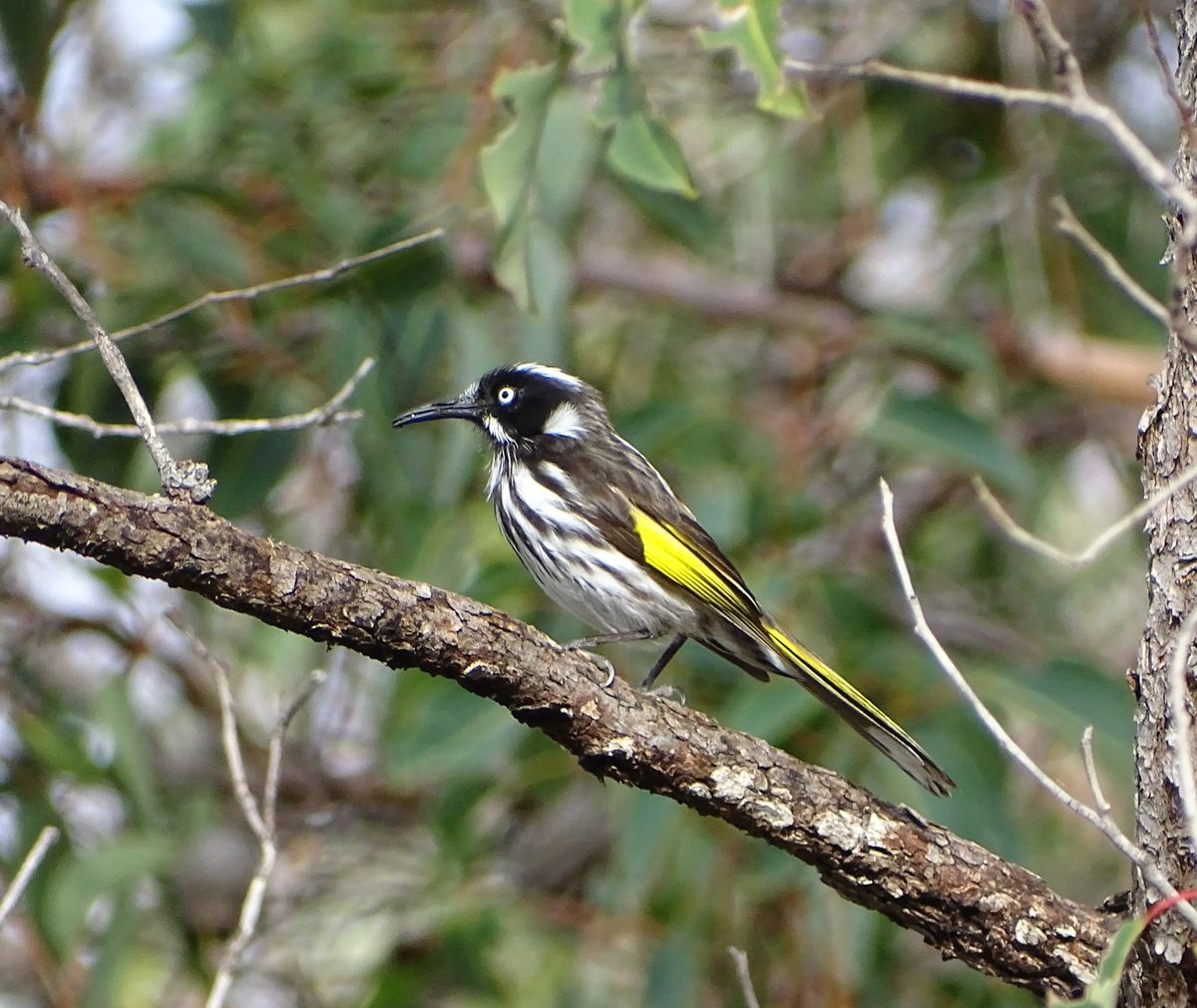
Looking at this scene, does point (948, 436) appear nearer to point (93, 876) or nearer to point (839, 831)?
point (839, 831)

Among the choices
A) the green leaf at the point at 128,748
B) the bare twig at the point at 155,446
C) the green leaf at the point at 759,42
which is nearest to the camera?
the bare twig at the point at 155,446

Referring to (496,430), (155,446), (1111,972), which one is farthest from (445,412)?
(1111,972)

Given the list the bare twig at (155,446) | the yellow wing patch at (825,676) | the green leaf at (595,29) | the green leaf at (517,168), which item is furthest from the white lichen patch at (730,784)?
the green leaf at (595,29)

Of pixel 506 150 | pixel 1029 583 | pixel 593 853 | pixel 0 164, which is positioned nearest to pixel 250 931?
pixel 506 150

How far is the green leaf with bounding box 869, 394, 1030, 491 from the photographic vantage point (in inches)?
207

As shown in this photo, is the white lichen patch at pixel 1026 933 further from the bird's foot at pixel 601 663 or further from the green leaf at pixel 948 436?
the green leaf at pixel 948 436

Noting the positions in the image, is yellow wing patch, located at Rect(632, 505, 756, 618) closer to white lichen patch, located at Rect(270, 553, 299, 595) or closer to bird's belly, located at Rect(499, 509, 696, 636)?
A: bird's belly, located at Rect(499, 509, 696, 636)

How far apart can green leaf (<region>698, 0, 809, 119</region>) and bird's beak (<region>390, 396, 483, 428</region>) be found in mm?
1758

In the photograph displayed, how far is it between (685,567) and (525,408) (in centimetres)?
91

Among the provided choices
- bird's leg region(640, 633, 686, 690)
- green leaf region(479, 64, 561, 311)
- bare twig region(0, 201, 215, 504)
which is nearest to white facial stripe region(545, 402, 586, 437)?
bird's leg region(640, 633, 686, 690)

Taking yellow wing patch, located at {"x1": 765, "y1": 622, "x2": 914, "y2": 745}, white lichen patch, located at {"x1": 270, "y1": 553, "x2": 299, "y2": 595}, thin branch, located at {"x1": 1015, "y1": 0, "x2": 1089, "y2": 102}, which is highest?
thin branch, located at {"x1": 1015, "y1": 0, "x2": 1089, "y2": 102}

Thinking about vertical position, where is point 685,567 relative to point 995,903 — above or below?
above

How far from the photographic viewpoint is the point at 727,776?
314 cm

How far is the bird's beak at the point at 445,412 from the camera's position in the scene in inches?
197
